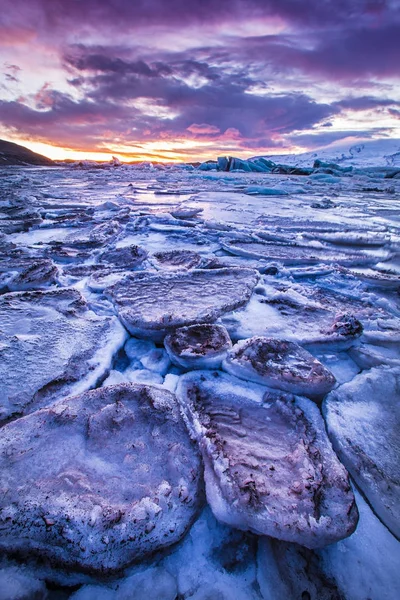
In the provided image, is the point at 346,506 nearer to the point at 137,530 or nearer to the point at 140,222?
the point at 137,530

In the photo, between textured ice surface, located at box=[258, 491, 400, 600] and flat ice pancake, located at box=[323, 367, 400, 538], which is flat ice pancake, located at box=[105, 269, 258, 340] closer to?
flat ice pancake, located at box=[323, 367, 400, 538]

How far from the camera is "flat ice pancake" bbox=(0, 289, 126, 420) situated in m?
1.02

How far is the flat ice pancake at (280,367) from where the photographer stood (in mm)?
1038

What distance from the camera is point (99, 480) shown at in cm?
74

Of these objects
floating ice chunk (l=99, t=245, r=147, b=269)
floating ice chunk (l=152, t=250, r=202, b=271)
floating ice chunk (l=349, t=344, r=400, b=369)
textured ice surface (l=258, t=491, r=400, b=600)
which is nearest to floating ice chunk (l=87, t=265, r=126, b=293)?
floating ice chunk (l=99, t=245, r=147, b=269)

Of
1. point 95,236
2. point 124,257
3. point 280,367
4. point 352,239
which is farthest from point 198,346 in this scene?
point 352,239

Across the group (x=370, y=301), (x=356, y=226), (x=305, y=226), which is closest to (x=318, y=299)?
(x=370, y=301)

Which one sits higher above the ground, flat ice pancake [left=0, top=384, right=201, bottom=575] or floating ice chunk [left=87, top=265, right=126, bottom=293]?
floating ice chunk [left=87, top=265, right=126, bottom=293]

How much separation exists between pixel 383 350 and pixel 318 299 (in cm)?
54

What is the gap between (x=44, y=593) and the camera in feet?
1.94

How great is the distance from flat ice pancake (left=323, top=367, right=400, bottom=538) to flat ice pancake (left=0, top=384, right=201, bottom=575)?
0.44 metres

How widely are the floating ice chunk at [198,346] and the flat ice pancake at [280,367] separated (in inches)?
1.9

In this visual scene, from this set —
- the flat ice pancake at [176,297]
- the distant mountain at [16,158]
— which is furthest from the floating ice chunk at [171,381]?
the distant mountain at [16,158]

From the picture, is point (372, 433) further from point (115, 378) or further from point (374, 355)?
point (115, 378)
